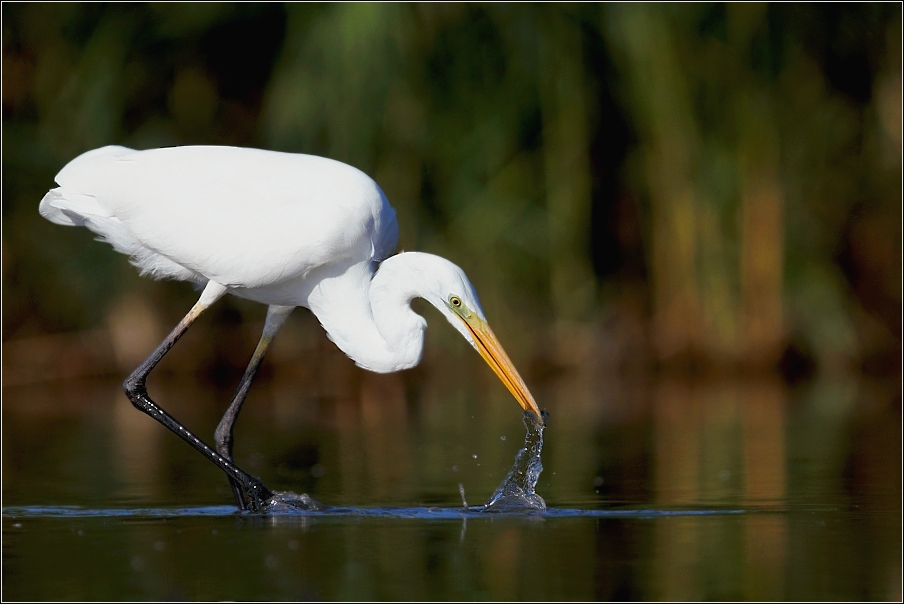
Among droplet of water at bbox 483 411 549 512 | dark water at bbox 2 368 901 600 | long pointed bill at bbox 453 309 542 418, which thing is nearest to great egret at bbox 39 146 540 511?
long pointed bill at bbox 453 309 542 418

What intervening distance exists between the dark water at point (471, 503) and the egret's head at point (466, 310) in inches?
14.4

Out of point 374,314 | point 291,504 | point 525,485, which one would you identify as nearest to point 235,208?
point 374,314

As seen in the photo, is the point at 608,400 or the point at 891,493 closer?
the point at 891,493

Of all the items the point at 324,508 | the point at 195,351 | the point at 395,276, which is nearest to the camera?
the point at 324,508

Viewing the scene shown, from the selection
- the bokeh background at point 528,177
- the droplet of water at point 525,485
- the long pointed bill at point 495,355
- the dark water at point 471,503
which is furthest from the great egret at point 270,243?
the bokeh background at point 528,177

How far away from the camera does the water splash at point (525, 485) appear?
194 inches

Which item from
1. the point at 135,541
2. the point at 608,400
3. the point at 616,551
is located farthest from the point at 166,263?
the point at 608,400

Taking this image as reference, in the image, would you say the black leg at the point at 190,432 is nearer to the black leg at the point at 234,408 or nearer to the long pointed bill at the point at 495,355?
the black leg at the point at 234,408

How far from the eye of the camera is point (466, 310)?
5.23 m

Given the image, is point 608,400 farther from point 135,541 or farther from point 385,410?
point 135,541

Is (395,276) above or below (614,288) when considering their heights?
below

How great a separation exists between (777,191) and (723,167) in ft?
1.46

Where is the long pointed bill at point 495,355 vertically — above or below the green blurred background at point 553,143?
below

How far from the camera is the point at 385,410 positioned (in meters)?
9.28
